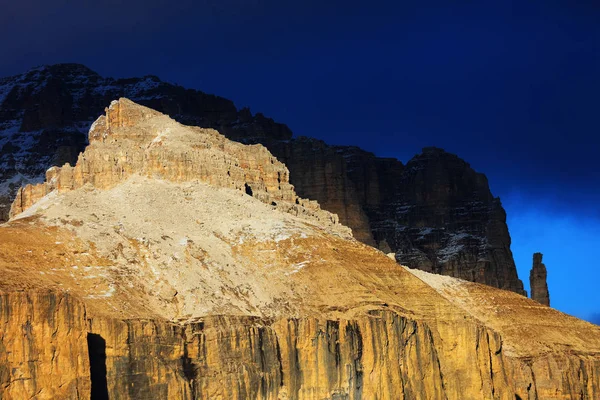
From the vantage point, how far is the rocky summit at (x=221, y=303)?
108m

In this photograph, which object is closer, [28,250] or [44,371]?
[44,371]

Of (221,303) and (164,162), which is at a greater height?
(164,162)

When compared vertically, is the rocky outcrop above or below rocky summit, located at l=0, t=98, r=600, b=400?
above

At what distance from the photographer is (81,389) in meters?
96.9

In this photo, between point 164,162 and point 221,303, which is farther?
point 164,162

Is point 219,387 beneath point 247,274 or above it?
beneath

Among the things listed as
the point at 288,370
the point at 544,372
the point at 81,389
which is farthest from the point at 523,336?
the point at 81,389

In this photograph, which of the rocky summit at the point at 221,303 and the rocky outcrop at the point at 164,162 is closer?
the rocky summit at the point at 221,303

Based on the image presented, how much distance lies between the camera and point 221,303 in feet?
422

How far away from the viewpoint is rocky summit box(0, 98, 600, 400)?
10762 cm

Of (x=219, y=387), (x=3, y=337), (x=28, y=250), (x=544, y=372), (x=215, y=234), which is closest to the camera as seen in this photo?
(x=3, y=337)

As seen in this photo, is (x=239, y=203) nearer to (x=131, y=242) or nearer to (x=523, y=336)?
(x=131, y=242)

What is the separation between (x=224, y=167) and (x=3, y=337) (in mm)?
66319

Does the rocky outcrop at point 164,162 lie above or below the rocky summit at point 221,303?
above
